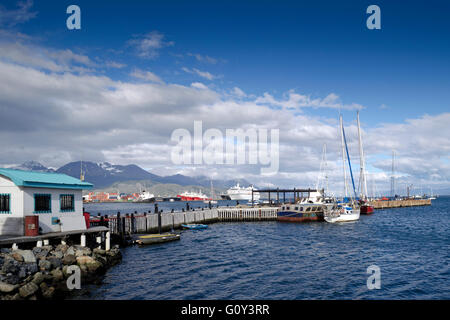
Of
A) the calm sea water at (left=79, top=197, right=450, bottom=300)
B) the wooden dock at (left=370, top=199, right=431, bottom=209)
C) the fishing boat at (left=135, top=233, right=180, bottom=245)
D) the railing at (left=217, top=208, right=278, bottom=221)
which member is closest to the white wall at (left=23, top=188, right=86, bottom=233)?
the calm sea water at (left=79, top=197, right=450, bottom=300)

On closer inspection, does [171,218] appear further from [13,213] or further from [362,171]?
[362,171]

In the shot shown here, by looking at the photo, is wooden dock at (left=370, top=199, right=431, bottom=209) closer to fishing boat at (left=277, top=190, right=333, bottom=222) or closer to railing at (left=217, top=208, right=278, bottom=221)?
fishing boat at (left=277, top=190, right=333, bottom=222)

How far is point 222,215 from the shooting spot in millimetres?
73250

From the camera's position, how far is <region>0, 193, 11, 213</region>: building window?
26.5m

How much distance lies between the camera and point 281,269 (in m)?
29.1

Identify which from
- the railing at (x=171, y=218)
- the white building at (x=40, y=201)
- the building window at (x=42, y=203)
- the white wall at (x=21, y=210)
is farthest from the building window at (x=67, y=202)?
the railing at (x=171, y=218)

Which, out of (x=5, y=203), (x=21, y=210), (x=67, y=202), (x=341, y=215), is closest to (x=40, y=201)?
(x=21, y=210)

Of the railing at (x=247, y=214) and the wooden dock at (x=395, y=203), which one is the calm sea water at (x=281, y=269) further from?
the wooden dock at (x=395, y=203)

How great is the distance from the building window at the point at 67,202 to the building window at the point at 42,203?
53.4 inches

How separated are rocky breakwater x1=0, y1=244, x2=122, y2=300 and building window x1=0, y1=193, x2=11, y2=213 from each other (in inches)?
173

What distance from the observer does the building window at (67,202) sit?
3050cm
